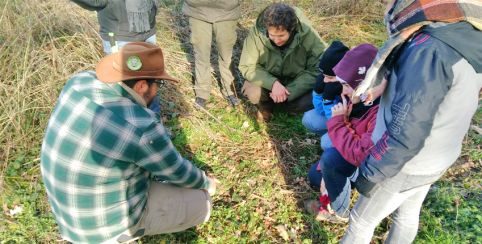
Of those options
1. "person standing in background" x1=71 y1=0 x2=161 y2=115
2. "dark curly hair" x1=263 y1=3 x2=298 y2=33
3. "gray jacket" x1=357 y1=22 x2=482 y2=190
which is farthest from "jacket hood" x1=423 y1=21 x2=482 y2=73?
"person standing in background" x1=71 y1=0 x2=161 y2=115

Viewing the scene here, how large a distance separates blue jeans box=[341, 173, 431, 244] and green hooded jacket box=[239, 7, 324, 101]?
2214mm

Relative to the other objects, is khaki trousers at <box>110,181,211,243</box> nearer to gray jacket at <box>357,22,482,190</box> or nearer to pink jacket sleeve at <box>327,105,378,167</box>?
pink jacket sleeve at <box>327,105,378,167</box>

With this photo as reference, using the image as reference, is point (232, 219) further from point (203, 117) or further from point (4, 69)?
point (4, 69)

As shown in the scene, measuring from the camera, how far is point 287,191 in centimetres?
352

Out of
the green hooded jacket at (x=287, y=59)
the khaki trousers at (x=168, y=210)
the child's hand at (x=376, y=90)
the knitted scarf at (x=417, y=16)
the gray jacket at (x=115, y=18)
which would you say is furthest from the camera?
the green hooded jacket at (x=287, y=59)

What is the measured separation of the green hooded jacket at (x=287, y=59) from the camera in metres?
4.14

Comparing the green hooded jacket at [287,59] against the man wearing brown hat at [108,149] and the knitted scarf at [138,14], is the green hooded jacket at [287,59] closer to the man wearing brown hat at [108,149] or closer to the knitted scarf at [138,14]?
the knitted scarf at [138,14]

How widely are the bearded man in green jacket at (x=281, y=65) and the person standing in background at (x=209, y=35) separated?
286 mm

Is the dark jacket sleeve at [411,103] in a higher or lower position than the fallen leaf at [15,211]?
higher

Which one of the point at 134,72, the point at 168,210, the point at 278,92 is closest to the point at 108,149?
the point at 134,72

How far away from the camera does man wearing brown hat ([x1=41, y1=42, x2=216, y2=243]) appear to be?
2049 millimetres

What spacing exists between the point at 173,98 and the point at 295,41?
1653 mm

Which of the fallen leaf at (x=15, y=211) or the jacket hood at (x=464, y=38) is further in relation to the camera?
the fallen leaf at (x=15, y=211)

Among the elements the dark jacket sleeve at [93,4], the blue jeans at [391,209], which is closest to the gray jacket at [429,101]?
the blue jeans at [391,209]
